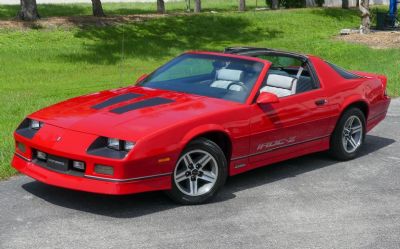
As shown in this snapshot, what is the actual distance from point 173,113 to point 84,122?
0.80m

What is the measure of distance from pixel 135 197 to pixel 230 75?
1.66 meters

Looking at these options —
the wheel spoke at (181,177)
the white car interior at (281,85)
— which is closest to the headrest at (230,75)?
the white car interior at (281,85)

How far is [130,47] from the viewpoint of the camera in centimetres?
2552

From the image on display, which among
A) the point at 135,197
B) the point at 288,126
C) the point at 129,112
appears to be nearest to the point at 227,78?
the point at 288,126

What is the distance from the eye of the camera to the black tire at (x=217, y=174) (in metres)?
6.31

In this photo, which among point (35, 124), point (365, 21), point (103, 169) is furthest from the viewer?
point (365, 21)

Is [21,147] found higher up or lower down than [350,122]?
higher up

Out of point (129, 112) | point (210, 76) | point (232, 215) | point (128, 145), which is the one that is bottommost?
point (232, 215)

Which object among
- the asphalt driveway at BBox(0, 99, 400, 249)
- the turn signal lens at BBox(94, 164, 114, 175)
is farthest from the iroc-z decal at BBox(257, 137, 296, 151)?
the turn signal lens at BBox(94, 164, 114, 175)

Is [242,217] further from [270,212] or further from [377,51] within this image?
[377,51]

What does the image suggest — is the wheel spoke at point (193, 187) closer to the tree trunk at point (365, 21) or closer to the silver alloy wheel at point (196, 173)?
the silver alloy wheel at point (196, 173)

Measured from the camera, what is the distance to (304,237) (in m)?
5.67

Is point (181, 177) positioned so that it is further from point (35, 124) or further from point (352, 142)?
point (352, 142)

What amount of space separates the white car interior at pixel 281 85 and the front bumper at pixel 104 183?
77.9 inches
